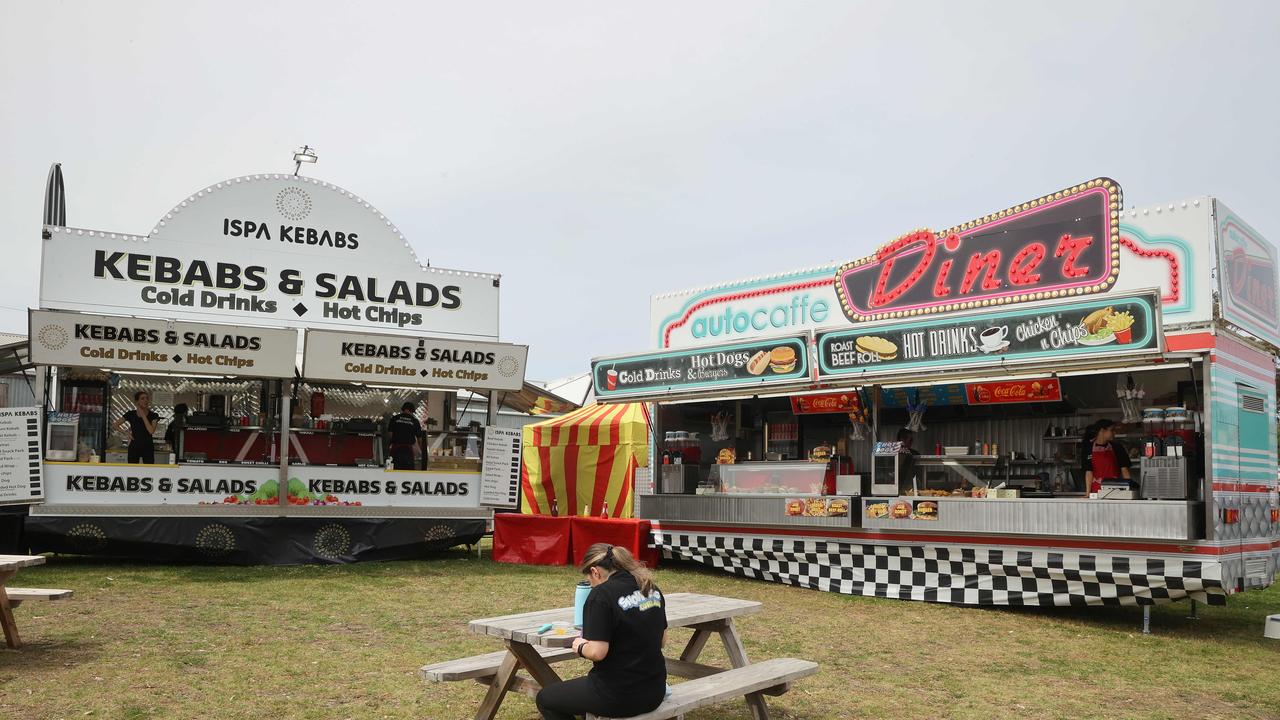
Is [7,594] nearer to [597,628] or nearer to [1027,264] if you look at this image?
[597,628]

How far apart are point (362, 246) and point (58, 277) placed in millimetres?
3413

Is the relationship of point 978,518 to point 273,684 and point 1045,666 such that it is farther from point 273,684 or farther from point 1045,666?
point 273,684

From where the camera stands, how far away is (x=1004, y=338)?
29.5ft

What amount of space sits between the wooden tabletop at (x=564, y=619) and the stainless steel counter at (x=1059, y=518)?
13.6ft

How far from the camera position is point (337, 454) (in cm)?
1448

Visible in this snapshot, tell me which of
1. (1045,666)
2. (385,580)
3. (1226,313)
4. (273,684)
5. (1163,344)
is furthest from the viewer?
(385,580)

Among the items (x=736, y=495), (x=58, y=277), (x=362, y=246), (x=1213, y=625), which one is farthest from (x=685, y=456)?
(x=58, y=277)

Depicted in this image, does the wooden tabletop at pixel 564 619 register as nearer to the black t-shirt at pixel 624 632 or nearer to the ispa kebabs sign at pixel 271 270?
the black t-shirt at pixel 624 632

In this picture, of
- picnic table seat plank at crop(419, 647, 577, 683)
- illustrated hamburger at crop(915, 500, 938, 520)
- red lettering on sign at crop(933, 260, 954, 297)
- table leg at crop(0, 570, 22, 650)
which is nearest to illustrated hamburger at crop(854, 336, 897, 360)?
red lettering on sign at crop(933, 260, 954, 297)

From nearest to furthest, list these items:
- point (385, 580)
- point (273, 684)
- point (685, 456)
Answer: point (273, 684), point (385, 580), point (685, 456)

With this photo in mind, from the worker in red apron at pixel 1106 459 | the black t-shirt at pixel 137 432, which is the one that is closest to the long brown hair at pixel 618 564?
the worker in red apron at pixel 1106 459

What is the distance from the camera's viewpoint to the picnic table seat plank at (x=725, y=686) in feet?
13.8

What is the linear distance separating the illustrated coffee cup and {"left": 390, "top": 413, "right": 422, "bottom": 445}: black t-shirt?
291 inches

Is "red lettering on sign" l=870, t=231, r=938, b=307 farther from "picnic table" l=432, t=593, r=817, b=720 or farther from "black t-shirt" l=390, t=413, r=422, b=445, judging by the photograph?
"black t-shirt" l=390, t=413, r=422, b=445
